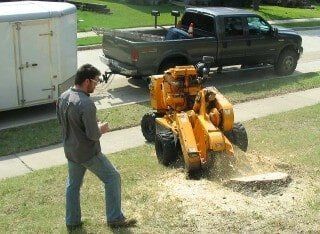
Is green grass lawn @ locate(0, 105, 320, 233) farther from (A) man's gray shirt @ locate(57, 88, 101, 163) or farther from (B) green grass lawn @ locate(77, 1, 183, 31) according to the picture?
(B) green grass lawn @ locate(77, 1, 183, 31)

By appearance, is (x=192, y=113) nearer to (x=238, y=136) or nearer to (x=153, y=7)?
(x=238, y=136)

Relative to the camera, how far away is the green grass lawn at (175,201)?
6785mm

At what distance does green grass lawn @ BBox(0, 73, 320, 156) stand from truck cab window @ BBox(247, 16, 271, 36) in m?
1.41

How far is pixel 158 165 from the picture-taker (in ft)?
29.1

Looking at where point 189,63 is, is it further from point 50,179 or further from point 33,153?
point 50,179

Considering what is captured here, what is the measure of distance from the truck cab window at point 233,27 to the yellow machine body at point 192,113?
227 inches

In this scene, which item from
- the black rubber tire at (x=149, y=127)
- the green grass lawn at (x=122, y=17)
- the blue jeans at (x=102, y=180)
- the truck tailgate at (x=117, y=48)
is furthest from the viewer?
the green grass lawn at (x=122, y=17)

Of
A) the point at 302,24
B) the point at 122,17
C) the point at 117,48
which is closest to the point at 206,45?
the point at 117,48

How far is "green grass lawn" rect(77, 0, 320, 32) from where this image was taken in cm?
2366

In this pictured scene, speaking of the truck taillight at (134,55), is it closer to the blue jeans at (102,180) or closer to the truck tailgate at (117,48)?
the truck tailgate at (117,48)

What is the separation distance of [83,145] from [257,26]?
415 inches

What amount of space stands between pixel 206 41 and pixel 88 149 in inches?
352

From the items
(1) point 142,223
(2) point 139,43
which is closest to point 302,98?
(2) point 139,43

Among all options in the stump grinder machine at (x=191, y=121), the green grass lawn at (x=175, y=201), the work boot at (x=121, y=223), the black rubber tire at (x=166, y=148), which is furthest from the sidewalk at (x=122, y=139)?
the work boot at (x=121, y=223)
